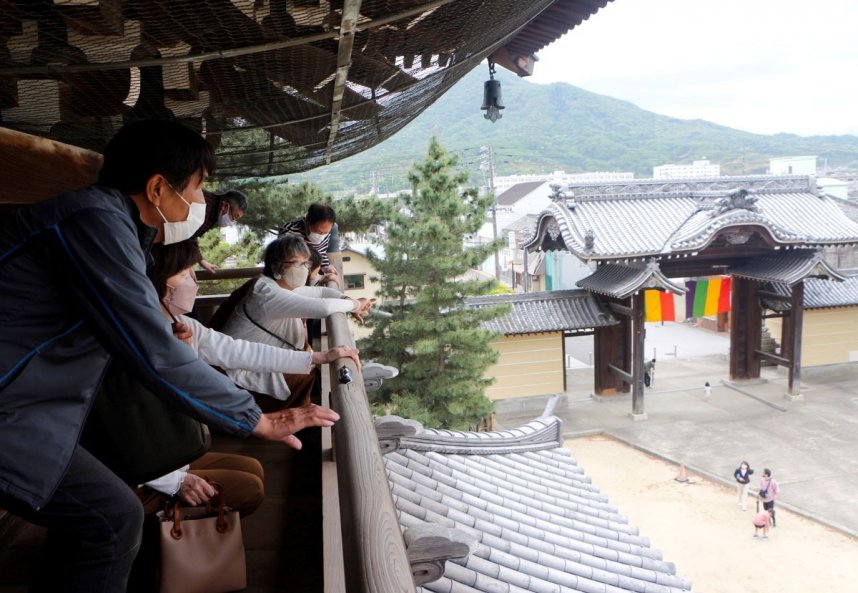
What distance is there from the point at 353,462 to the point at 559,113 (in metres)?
80.6

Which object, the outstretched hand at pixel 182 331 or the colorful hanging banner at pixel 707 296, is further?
the colorful hanging banner at pixel 707 296

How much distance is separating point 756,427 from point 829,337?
4.44 m

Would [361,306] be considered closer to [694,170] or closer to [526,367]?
[526,367]

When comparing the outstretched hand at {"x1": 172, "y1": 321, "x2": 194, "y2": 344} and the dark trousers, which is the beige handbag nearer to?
the dark trousers

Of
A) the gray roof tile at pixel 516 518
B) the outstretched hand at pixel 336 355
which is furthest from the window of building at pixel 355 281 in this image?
the outstretched hand at pixel 336 355

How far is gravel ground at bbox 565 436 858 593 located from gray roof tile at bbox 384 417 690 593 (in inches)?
145

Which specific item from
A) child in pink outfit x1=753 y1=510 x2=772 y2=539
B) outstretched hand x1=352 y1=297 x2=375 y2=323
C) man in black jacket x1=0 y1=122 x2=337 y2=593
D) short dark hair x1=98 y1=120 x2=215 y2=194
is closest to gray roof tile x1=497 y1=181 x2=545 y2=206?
child in pink outfit x1=753 y1=510 x2=772 y2=539

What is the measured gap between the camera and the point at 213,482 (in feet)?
5.98

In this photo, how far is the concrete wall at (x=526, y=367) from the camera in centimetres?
1391

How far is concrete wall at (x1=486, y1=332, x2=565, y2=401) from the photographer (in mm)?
13906

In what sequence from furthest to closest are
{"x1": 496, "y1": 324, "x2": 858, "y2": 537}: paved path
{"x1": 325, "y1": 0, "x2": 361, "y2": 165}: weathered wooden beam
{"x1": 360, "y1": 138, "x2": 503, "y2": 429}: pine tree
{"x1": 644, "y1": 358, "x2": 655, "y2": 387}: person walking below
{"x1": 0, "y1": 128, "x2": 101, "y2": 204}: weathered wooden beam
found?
{"x1": 644, "y1": 358, "x2": 655, "y2": 387}: person walking below < {"x1": 360, "y1": 138, "x2": 503, "y2": 429}: pine tree < {"x1": 496, "y1": 324, "x2": 858, "y2": 537}: paved path < {"x1": 0, "y1": 128, "x2": 101, "y2": 204}: weathered wooden beam < {"x1": 325, "y1": 0, "x2": 361, "y2": 165}: weathered wooden beam

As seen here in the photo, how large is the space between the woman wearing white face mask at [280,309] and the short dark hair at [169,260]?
1.98ft

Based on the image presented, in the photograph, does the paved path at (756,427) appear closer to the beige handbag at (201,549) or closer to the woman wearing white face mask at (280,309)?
the woman wearing white face mask at (280,309)

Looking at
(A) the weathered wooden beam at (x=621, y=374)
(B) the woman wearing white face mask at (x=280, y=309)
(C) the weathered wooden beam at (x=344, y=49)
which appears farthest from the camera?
Answer: (A) the weathered wooden beam at (x=621, y=374)
